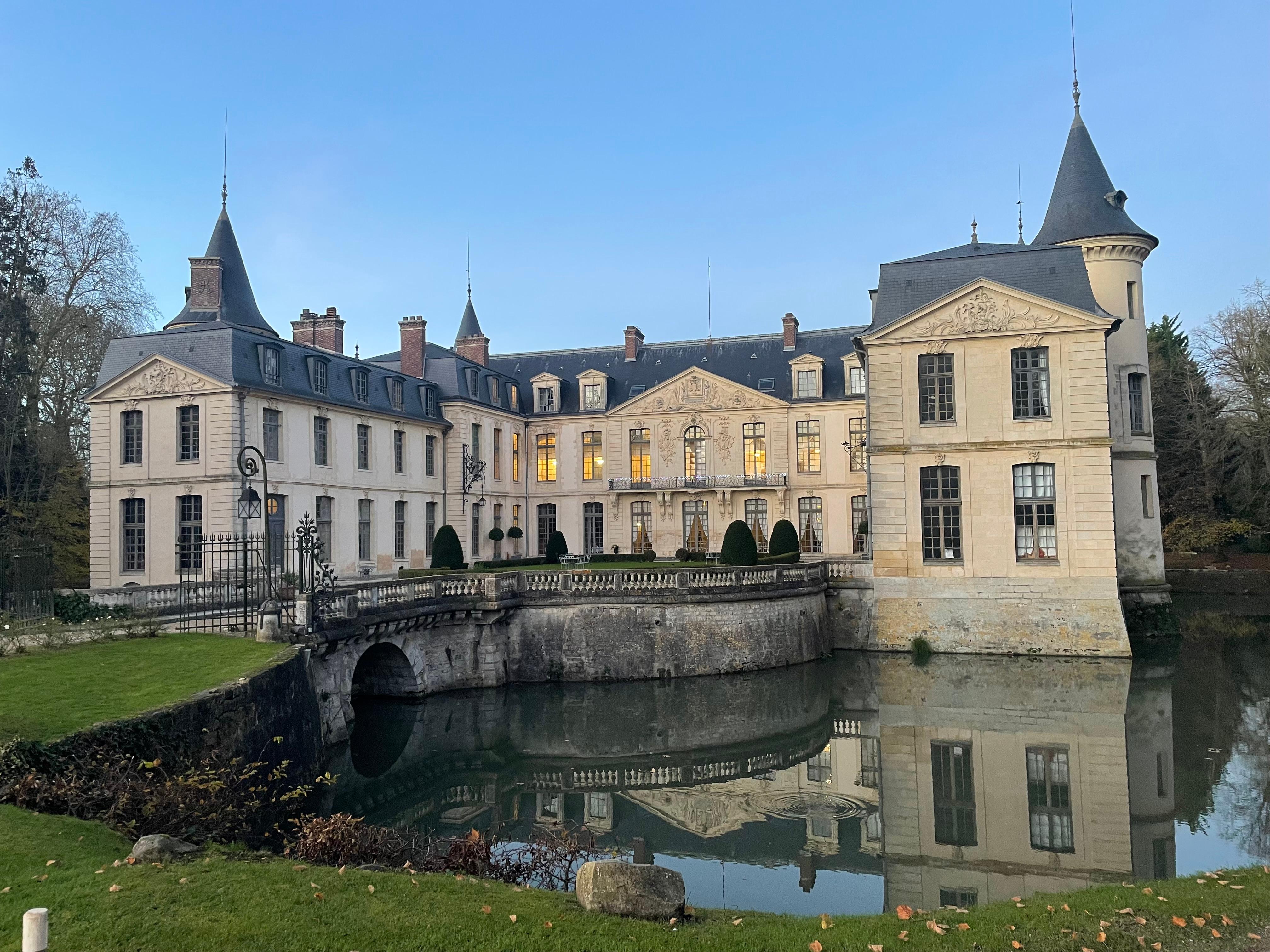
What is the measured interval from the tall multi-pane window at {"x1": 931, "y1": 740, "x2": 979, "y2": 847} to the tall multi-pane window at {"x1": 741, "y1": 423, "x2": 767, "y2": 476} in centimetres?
1754

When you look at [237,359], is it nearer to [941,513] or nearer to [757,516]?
[941,513]

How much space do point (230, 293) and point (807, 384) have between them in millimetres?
18607

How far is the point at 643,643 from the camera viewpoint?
1905cm

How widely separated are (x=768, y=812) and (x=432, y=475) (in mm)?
19868

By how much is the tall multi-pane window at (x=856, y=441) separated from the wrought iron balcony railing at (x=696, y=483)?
7.71 ft

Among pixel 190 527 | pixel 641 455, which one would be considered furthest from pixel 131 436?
pixel 641 455

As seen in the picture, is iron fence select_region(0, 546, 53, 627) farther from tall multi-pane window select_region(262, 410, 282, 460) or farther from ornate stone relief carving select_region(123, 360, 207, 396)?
ornate stone relief carving select_region(123, 360, 207, 396)

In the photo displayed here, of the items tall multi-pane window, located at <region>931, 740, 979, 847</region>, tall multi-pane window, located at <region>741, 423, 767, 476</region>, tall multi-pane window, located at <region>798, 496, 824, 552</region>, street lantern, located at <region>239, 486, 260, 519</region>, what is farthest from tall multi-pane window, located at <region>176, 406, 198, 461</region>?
tall multi-pane window, located at <region>798, 496, 824, 552</region>

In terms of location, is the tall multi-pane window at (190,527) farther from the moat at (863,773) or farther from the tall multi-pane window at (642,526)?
the tall multi-pane window at (642,526)

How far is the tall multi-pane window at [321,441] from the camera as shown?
77.7 feet

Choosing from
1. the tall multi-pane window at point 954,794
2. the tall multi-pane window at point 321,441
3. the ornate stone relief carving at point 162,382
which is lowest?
the tall multi-pane window at point 954,794

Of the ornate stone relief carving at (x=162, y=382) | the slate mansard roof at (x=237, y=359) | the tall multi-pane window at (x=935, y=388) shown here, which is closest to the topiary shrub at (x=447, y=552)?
the slate mansard roof at (x=237, y=359)

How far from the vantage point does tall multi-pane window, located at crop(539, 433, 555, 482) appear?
33.8m

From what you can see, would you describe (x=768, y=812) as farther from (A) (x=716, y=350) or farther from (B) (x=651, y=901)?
(A) (x=716, y=350)
